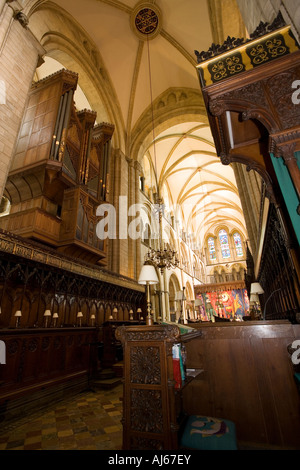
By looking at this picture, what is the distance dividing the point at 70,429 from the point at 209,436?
6.75 feet

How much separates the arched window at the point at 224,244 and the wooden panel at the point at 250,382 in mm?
29894

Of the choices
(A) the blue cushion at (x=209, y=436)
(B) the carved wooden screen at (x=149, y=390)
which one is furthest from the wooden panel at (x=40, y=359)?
(A) the blue cushion at (x=209, y=436)

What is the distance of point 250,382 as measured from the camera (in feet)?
7.39

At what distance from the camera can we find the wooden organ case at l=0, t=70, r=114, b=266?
6.34 metres

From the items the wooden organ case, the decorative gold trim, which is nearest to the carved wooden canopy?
the wooden organ case

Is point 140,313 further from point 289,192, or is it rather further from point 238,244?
point 238,244

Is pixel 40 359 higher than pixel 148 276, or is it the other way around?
pixel 148 276

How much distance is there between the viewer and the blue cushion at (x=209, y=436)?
1467 millimetres

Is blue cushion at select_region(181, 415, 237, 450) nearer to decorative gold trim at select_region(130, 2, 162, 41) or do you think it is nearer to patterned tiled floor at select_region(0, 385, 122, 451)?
patterned tiled floor at select_region(0, 385, 122, 451)

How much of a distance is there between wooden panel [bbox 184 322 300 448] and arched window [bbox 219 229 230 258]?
2989 cm

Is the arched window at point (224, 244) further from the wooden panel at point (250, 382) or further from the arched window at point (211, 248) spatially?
the wooden panel at point (250, 382)

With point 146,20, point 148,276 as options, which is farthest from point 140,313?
point 146,20
